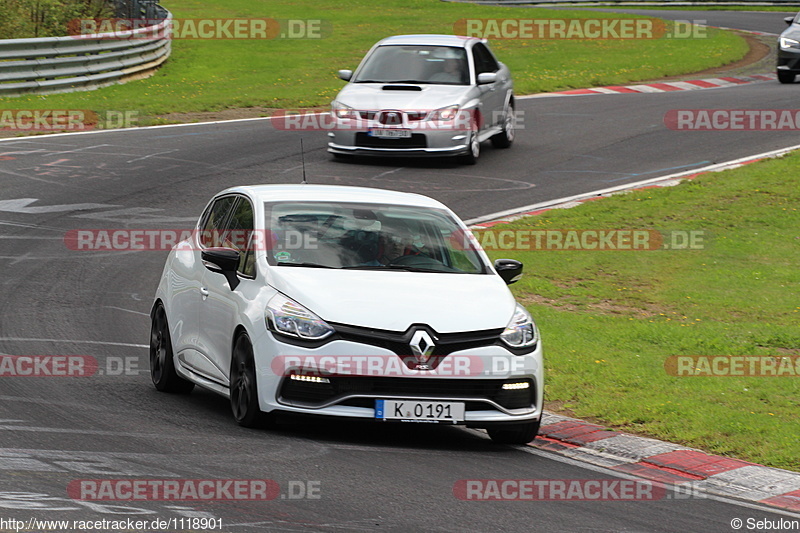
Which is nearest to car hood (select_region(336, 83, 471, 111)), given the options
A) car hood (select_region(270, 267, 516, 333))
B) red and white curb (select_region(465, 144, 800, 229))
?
red and white curb (select_region(465, 144, 800, 229))

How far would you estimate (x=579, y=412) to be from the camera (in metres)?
9.45

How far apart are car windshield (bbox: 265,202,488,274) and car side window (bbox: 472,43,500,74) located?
1248 cm

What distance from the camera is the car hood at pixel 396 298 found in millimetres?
8070

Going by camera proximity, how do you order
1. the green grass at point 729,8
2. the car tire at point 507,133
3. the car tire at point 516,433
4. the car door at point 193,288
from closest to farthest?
1. the car tire at point 516,433
2. the car door at point 193,288
3. the car tire at point 507,133
4. the green grass at point 729,8

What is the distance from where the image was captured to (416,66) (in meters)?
21.5

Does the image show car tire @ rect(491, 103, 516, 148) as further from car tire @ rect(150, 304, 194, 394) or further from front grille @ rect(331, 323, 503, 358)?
front grille @ rect(331, 323, 503, 358)

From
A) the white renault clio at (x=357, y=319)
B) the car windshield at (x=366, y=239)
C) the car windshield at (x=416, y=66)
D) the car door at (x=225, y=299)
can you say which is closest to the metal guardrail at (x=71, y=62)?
the car windshield at (x=416, y=66)

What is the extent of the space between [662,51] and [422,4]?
1857 centimetres

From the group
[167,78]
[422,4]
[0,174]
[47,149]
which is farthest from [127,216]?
[422,4]

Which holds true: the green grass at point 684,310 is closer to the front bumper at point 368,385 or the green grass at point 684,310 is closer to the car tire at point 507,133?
the front bumper at point 368,385

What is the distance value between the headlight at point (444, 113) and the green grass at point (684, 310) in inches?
131

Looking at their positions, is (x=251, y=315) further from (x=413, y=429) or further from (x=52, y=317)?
(x=52, y=317)

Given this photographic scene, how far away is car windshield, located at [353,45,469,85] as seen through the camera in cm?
2123

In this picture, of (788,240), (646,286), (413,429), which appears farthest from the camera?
(788,240)
